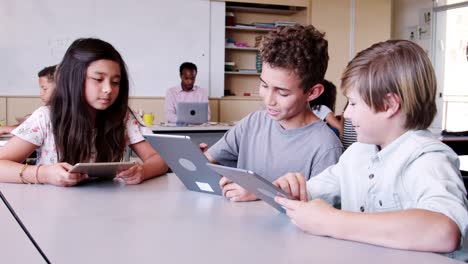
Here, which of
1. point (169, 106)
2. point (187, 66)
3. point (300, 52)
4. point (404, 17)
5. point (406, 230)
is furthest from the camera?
point (404, 17)

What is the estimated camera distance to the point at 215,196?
1.37m

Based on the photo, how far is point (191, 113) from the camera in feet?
15.4

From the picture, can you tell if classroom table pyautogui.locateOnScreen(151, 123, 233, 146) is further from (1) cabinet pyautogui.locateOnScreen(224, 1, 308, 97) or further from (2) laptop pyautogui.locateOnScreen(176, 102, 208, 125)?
(1) cabinet pyautogui.locateOnScreen(224, 1, 308, 97)

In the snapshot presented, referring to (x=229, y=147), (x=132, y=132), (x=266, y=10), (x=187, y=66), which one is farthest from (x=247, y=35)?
(x=229, y=147)

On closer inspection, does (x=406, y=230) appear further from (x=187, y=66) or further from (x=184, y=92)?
(x=184, y=92)

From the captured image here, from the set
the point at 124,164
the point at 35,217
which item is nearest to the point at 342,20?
the point at 124,164

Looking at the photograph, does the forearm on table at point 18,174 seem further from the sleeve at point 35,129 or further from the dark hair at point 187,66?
the dark hair at point 187,66

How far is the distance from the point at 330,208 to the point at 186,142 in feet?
1.52

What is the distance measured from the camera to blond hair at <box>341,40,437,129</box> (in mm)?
1021

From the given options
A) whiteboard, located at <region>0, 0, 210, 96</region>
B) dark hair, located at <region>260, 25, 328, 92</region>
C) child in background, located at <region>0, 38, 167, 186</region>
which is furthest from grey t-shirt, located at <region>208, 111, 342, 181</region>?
whiteboard, located at <region>0, 0, 210, 96</region>

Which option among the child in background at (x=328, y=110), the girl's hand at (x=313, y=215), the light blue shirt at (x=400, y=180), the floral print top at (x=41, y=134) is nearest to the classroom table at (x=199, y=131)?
the child in background at (x=328, y=110)

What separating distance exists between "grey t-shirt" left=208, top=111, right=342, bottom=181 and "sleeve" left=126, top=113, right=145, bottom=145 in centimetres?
30

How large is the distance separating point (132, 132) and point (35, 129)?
0.35 m

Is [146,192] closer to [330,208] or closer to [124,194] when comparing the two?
[124,194]
